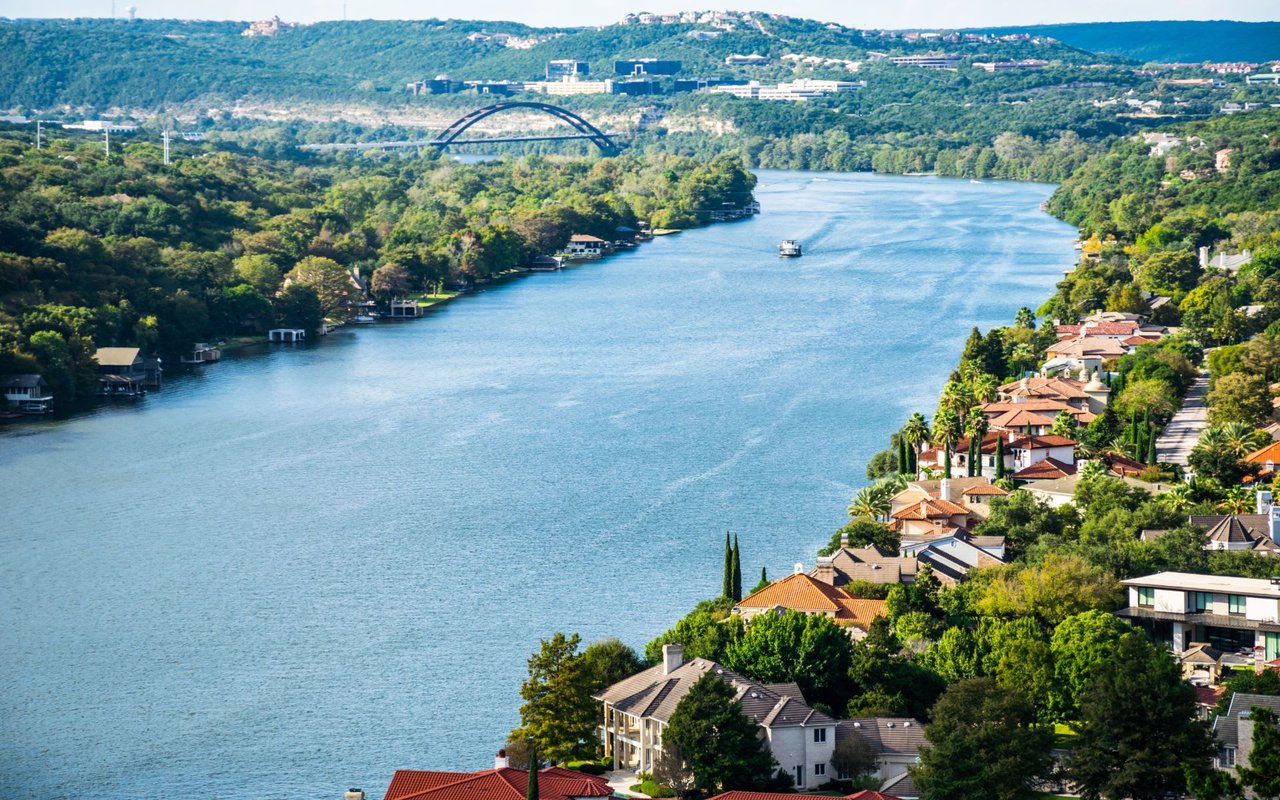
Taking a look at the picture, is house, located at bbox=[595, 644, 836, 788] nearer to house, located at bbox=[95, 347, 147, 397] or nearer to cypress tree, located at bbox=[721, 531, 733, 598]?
cypress tree, located at bbox=[721, 531, 733, 598]

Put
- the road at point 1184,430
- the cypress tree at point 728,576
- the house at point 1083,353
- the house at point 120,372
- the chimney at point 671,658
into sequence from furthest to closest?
the house at point 120,372, the house at point 1083,353, the road at point 1184,430, the cypress tree at point 728,576, the chimney at point 671,658

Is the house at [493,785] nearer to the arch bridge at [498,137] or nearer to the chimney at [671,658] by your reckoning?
the chimney at [671,658]

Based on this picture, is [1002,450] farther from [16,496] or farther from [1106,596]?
[16,496]

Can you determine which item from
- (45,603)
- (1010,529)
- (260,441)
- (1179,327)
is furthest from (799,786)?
(1179,327)

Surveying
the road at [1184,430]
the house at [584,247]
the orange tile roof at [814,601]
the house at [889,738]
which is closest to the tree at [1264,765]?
the house at [889,738]

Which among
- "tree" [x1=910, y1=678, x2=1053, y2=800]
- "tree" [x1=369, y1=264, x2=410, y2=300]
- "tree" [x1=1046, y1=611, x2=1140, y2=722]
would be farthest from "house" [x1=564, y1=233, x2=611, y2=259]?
"tree" [x1=910, y1=678, x2=1053, y2=800]

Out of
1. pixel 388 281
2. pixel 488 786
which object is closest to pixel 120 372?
pixel 388 281

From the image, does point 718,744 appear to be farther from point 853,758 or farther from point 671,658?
point 671,658
